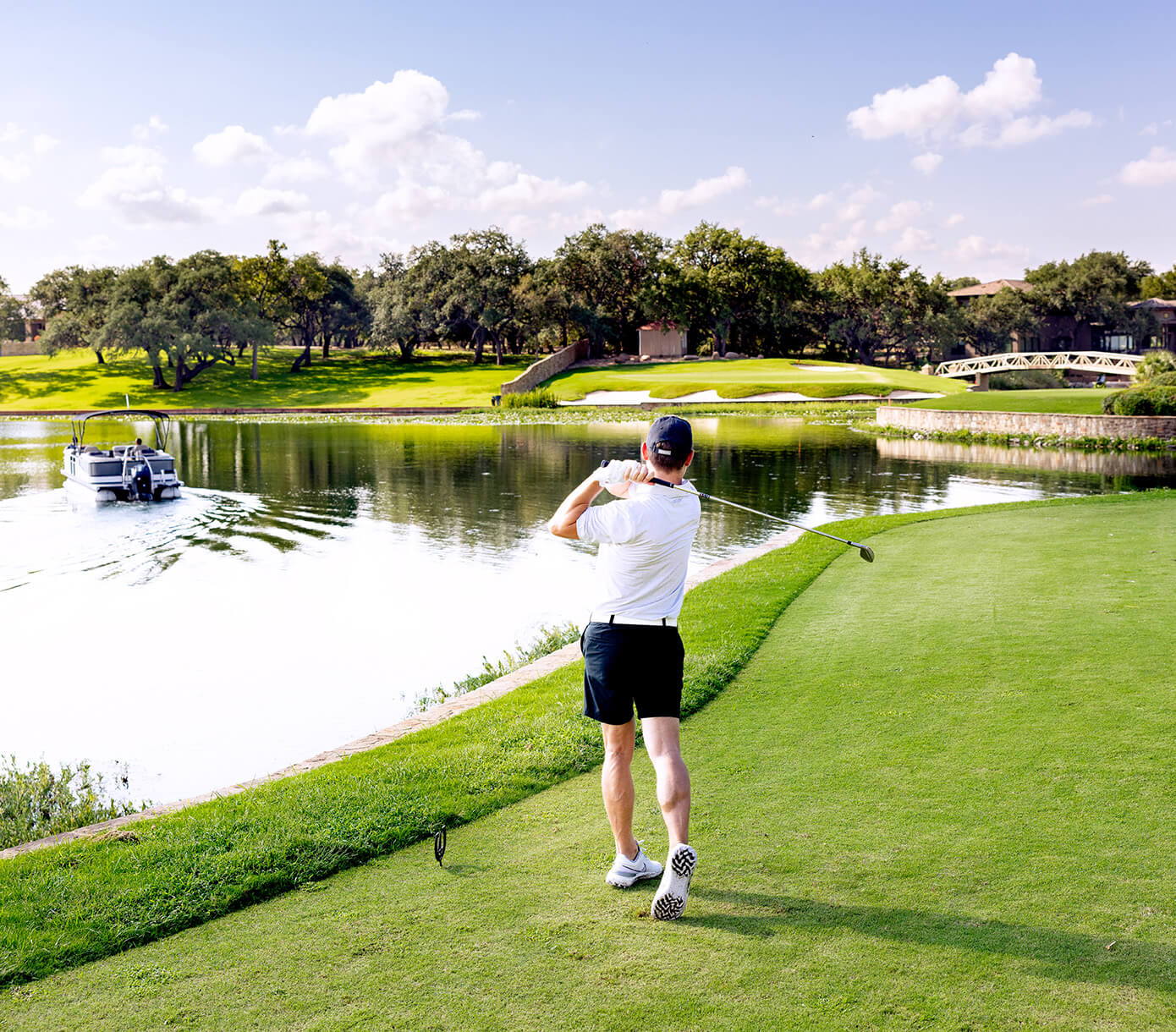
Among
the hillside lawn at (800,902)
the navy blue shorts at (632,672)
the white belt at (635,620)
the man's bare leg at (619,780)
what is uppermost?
the white belt at (635,620)

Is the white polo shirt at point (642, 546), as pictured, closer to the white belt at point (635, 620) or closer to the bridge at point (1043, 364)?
the white belt at point (635, 620)

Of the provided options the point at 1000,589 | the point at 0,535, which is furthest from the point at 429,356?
the point at 1000,589

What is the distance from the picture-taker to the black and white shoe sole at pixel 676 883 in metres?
4.78

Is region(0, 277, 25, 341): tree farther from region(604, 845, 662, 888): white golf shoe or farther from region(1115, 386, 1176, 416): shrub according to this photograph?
region(604, 845, 662, 888): white golf shoe

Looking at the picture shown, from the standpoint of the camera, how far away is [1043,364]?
79.0 m

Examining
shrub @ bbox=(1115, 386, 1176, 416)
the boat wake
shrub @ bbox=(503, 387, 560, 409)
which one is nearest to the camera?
the boat wake

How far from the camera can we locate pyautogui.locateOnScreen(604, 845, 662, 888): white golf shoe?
5.17 meters

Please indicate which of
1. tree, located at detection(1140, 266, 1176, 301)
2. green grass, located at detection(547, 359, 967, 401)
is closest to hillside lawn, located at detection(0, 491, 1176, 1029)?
green grass, located at detection(547, 359, 967, 401)

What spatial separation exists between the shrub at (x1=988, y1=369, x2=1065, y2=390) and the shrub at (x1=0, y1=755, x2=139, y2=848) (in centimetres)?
7635

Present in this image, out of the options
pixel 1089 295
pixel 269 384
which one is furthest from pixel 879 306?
pixel 269 384

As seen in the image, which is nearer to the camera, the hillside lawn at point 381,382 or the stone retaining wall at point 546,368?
the hillside lawn at point 381,382

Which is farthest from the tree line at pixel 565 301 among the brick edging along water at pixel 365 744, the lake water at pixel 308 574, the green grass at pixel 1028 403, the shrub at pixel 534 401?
the brick edging along water at pixel 365 744

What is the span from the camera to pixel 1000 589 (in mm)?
11703

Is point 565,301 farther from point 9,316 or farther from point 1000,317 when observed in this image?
point 9,316
